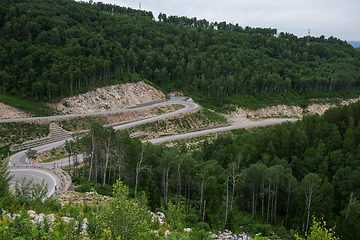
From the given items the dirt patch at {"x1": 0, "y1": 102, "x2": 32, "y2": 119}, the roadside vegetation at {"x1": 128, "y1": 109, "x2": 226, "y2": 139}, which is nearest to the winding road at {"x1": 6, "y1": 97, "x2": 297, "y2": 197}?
the roadside vegetation at {"x1": 128, "y1": 109, "x2": 226, "y2": 139}

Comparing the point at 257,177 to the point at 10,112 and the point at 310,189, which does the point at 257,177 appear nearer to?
the point at 310,189

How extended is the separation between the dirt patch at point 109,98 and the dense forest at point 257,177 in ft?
103

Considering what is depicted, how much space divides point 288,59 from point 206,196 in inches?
5149

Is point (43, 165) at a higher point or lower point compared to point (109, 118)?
lower

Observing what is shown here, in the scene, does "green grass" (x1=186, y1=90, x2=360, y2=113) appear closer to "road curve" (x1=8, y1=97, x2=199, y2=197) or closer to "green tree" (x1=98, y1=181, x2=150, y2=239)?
"road curve" (x1=8, y1=97, x2=199, y2=197)

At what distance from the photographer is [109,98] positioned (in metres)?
80.7

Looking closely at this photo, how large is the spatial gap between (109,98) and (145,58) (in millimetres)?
35117

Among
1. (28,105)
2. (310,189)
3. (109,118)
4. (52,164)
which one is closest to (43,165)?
(52,164)

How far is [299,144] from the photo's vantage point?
4609 centimetres

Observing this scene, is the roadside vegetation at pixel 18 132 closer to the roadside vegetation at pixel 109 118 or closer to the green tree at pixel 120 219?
the roadside vegetation at pixel 109 118

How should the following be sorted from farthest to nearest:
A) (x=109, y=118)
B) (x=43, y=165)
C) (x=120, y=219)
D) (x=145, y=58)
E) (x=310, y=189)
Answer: (x=145, y=58) < (x=109, y=118) < (x=43, y=165) < (x=310, y=189) < (x=120, y=219)

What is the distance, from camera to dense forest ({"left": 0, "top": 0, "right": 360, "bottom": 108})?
248 feet

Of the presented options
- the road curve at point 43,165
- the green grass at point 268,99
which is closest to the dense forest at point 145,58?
the green grass at point 268,99

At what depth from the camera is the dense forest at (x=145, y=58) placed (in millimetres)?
75500
